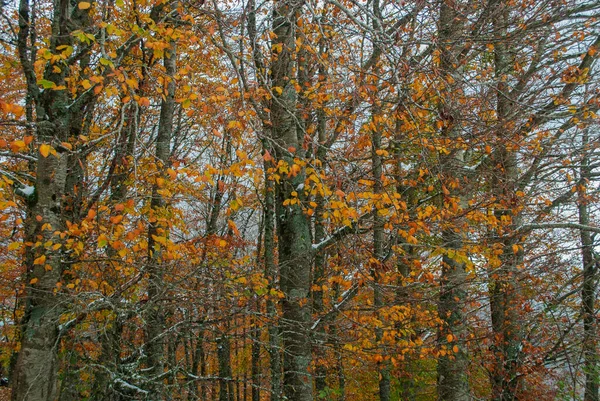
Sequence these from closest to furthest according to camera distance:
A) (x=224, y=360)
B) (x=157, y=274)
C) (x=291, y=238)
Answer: (x=157, y=274) < (x=291, y=238) < (x=224, y=360)

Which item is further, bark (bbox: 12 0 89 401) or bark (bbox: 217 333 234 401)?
bark (bbox: 217 333 234 401)

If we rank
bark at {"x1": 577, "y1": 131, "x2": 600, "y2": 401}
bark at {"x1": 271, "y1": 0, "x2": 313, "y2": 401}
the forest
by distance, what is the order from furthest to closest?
bark at {"x1": 577, "y1": 131, "x2": 600, "y2": 401}, bark at {"x1": 271, "y1": 0, "x2": 313, "y2": 401}, the forest

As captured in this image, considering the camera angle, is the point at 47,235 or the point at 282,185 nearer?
the point at 47,235

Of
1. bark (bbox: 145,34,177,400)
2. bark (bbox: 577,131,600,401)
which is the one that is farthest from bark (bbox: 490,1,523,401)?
bark (bbox: 145,34,177,400)

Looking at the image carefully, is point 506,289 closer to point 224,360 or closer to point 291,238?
point 291,238

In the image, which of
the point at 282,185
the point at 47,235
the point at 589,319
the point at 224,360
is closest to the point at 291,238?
the point at 282,185

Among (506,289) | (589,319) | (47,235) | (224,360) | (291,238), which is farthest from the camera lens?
(224,360)

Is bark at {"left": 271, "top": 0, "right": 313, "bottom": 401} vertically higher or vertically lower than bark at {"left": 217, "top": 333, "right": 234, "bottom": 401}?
higher

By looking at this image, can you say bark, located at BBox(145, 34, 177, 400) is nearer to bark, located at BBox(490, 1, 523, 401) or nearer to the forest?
the forest

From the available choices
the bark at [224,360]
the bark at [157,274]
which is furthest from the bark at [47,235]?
the bark at [224,360]

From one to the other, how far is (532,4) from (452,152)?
2.57 metres

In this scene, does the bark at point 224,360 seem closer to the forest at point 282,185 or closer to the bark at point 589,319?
the forest at point 282,185

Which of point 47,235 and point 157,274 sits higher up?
point 47,235

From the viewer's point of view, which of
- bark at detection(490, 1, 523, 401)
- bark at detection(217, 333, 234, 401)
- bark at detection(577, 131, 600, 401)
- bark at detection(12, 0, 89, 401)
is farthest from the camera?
bark at detection(490, 1, 523, 401)
